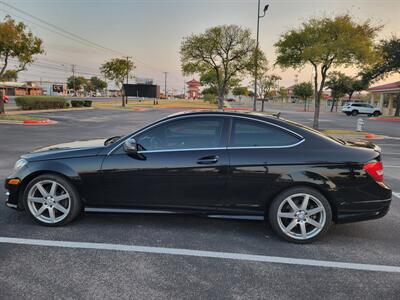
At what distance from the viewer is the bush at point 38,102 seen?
26766mm

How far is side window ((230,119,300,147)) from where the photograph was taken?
3.84 m

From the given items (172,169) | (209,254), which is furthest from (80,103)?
(209,254)

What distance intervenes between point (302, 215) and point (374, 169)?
1007mm

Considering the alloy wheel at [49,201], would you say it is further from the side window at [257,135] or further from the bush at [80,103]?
the bush at [80,103]

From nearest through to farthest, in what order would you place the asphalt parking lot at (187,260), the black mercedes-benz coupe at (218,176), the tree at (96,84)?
1. the asphalt parking lot at (187,260)
2. the black mercedes-benz coupe at (218,176)
3. the tree at (96,84)

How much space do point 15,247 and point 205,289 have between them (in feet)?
7.14

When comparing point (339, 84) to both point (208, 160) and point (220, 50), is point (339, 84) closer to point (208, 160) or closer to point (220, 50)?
point (220, 50)

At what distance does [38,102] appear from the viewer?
27781 millimetres

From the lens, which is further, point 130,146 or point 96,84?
point 96,84

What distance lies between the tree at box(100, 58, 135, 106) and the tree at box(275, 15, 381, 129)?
35.5 meters

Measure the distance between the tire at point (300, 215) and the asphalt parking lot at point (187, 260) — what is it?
0.41 feet

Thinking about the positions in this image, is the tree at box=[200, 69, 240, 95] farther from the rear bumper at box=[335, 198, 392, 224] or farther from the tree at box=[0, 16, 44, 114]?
the rear bumper at box=[335, 198, 392, 224]

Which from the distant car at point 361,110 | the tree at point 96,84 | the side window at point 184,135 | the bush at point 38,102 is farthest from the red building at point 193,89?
the side window at point 184,135

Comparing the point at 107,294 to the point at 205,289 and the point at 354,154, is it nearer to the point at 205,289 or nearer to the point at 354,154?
the point at 205,289
